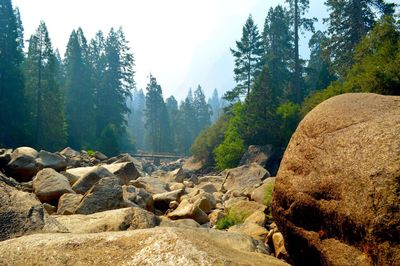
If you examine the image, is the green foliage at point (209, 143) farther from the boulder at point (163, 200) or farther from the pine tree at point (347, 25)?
the boulder at point (163, 200)

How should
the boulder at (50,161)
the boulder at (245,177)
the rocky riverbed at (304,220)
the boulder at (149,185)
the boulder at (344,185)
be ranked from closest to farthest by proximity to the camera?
the rocky riverbed at (304,220) → the boulder at (344,185) → the boulder at (50,161) → the boulder at (149,185) → the boulder at (245,177)

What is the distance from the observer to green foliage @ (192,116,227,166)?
4316cm

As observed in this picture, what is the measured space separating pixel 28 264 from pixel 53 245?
0.23 m

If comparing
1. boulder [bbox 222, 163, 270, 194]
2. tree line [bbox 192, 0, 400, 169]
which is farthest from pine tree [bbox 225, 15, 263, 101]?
boulder [bbox 222, 163, 270, 194]

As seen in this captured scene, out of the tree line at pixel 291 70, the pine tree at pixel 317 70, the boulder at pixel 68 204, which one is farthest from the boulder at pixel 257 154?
the boulder at pixel 68 204

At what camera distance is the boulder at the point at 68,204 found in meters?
6.65

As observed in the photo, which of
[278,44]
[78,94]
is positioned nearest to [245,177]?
[278,44]

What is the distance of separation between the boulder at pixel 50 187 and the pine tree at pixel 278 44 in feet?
137

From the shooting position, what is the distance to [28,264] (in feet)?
9.43

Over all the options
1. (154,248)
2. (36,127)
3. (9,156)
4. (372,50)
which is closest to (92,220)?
(154,248)

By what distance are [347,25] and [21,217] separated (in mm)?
35592

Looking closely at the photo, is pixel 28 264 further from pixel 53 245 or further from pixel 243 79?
pixel 243 79

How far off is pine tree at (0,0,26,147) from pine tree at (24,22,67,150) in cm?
238

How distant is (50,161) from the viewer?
11.5 meters
